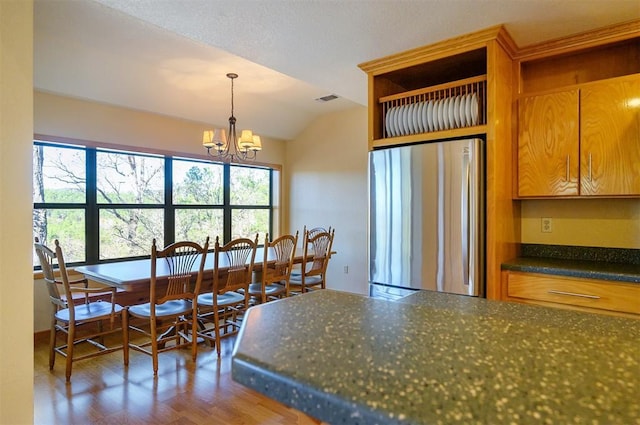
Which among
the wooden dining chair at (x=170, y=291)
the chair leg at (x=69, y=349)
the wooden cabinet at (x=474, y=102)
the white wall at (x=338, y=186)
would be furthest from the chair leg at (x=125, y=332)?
the white wall at (x=338, y=186)

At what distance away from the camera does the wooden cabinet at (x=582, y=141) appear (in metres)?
2.11

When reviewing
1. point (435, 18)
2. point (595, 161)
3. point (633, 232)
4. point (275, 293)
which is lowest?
point (275, 293)

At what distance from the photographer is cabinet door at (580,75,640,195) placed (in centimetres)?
209

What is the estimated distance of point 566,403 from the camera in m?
0.48

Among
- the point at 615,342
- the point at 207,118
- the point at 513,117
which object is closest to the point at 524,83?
the point at 513,117

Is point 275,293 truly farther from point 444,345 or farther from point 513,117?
point 444,345

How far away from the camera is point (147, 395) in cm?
247

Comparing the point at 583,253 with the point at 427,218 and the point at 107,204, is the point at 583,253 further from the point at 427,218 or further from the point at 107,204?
the point at 107,204

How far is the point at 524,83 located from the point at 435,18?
104 cm

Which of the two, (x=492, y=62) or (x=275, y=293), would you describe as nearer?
(x=492, y=62)

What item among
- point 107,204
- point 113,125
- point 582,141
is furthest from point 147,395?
point 582,141

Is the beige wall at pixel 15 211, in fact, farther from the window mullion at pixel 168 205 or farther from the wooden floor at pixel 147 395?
the window mullion at pixel 168 205

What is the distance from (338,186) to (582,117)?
341 centimetres

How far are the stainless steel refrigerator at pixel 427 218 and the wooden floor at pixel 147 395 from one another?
3.67ft
